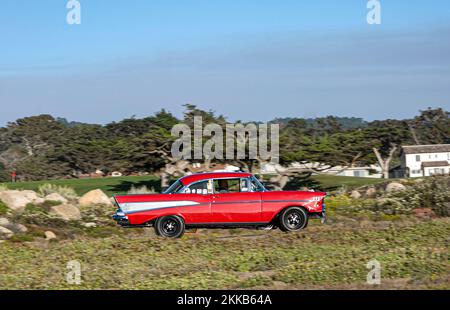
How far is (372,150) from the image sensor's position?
49625mm

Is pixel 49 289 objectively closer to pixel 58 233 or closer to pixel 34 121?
pixel 58 233

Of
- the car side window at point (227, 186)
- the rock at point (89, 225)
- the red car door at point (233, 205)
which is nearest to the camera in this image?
the red car door at point (233, 205)

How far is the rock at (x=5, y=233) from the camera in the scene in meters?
18.1

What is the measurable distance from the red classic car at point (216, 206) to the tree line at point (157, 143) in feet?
81.1

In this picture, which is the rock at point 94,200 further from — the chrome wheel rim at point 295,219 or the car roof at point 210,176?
the chrome wheel rim at point 295,219

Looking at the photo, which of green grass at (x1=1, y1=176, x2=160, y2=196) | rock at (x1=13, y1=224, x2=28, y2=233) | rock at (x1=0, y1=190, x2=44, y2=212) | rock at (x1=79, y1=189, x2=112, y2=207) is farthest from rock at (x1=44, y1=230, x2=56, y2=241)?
green grass at (x1=1, y1=176, x2=160, y2=196)

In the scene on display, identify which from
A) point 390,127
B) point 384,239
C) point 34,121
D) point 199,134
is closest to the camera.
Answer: point 384,239

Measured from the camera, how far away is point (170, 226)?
15844mm

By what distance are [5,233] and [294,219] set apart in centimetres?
816

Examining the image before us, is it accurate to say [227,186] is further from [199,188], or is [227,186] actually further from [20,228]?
[20,228]

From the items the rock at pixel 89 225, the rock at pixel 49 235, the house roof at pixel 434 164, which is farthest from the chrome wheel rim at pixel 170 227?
the house roof at pixel 434 164

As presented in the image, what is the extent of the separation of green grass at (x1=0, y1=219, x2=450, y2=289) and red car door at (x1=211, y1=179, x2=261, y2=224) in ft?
1.60

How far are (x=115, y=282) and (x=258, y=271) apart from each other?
2.69 m
